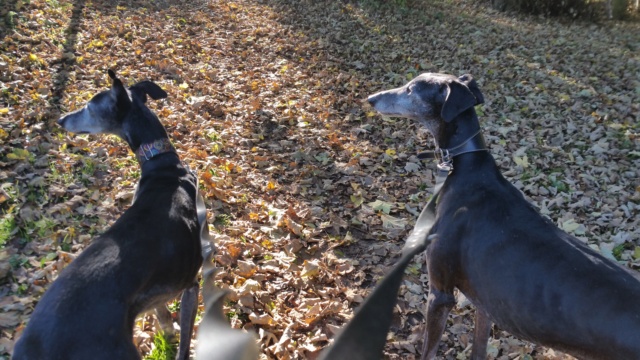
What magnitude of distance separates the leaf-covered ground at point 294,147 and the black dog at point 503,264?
1.27m

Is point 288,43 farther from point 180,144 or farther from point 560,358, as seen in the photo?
point 560,358

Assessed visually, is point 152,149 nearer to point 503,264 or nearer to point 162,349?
point 162,349

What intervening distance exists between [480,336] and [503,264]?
1240mm

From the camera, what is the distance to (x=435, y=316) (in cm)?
407

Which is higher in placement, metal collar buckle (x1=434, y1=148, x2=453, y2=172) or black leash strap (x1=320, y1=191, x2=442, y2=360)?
black leash strap (x1=320, y1=191, x2=442, y2=360)

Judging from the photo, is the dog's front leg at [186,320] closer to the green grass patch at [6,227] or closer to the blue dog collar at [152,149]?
the blue dog collar at [152,149]

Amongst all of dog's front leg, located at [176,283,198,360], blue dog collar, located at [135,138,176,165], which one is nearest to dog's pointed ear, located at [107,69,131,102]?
blue dog collar, located at [135,138,176,165]

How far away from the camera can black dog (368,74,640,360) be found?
9.36ft

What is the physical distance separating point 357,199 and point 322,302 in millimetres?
2157

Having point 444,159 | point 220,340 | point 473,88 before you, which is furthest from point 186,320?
point 473,88

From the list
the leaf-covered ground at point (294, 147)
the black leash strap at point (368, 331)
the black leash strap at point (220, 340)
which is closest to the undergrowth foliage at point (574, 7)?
the leaf-covered ground at point (294, 147)

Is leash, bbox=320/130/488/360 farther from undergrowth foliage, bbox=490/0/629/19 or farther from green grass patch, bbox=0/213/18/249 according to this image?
undergrowth foliage, bbox=490/0/629/19

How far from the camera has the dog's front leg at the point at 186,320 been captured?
400 centimetres

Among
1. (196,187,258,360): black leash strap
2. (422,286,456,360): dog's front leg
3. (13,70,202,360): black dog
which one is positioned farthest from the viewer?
(422,286,456,360): dog's front leg
